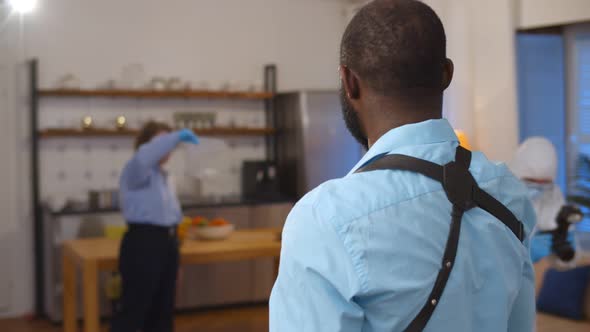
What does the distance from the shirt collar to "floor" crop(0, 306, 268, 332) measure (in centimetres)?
459

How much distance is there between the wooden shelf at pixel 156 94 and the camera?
5934mm

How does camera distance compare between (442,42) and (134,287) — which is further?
(134,287)

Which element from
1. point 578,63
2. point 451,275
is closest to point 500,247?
point 451,275

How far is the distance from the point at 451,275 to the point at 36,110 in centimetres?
551

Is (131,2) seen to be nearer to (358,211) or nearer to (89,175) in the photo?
(89,175)

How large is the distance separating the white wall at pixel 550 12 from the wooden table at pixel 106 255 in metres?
2.49

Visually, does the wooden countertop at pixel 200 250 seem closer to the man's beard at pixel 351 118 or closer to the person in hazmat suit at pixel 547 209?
the person in hazmat suit at pixel 547 209

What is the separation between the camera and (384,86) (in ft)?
3.14

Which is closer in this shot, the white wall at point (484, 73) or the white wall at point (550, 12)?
the white wall at point (550, 12)

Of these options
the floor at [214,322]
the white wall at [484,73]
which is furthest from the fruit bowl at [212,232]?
the white wall at [484,73]

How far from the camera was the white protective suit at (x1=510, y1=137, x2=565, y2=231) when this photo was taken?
4094mm

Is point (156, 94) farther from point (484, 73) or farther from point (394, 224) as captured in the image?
point (394, 224)

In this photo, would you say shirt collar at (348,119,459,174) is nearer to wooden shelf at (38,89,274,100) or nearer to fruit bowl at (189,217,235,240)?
fruit bowl at (189,217,235,240)

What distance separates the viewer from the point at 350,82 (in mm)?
983
